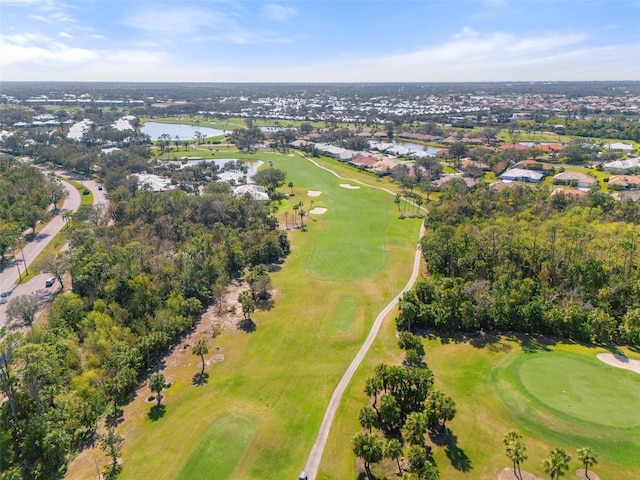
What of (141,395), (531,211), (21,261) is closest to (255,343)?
(141,395)

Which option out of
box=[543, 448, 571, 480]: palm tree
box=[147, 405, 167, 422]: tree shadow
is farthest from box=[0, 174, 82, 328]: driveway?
box=[543, 448, 571, 480]: palm tree

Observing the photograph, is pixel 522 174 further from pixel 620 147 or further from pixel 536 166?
pixel 620 147

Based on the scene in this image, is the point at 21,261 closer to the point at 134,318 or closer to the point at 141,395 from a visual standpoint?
the point at 134,318

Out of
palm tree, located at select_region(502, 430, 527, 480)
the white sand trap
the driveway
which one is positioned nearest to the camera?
palm tree, located at select_region(502, 430, 527, 480)

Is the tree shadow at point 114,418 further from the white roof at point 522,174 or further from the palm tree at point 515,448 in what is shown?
the white roof at point 522,174

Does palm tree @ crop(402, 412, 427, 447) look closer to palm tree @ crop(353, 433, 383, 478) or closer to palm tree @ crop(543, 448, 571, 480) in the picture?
palm tree @ crop(353, 433, 383, 478)
